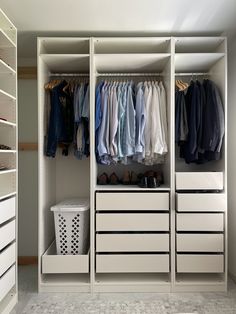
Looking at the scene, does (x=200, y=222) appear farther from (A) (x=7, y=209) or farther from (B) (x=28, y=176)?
(B) (x=28, y=176)

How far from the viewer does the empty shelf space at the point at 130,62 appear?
2.52 metres

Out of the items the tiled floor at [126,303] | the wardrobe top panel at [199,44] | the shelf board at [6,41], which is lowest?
the tiled floor at [126,303]

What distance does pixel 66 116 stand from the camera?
2.75 m

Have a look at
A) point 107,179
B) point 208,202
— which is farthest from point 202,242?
point 107,179

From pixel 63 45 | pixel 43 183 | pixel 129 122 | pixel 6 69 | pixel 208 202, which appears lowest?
pixel 208 202

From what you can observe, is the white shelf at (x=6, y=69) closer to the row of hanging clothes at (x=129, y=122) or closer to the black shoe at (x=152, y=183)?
the row of hanging clothes at (x=129, y=122)

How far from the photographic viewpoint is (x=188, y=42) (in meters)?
2.60

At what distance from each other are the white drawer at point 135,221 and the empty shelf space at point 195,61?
4.68ft

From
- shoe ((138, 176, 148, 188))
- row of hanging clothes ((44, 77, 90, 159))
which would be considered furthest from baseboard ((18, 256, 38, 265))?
shoe ((138, 176, 148, 188))

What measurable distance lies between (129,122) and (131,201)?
27.8 inches

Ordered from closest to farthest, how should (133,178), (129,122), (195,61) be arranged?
(129,122) → (195,61) → (133,178)

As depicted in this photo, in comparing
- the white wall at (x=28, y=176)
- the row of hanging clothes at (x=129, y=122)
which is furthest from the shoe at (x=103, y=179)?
the white wall at (x=28, y=176)

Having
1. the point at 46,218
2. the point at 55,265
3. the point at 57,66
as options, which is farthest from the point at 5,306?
the point at 57,66

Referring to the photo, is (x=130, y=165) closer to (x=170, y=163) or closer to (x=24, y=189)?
(x=170, y=163)
